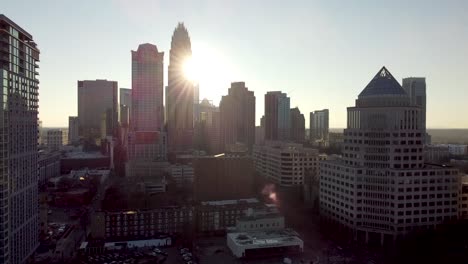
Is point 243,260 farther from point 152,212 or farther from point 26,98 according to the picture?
point 26,98

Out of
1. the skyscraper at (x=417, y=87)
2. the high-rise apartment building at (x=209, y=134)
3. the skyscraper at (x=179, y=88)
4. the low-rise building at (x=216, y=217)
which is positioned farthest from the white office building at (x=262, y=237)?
the skyscraper at (x=179, y=88)

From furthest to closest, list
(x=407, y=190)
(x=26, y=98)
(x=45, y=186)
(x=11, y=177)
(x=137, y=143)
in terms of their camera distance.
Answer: (x=137, y=143) → (x=45, y=186) → (x=407, y=190) → (x=26, y=98) → (x=11, y=177)

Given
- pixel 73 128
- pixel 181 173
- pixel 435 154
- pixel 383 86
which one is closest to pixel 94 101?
pixel 73 128

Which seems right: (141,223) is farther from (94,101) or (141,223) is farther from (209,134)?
(94,101)

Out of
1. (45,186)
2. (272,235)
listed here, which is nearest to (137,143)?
(45,186)

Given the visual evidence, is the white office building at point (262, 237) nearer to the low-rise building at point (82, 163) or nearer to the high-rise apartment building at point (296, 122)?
the low-rise building at point (82, 163)

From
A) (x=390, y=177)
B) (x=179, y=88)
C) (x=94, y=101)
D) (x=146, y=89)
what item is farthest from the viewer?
(x=94, y=101)
